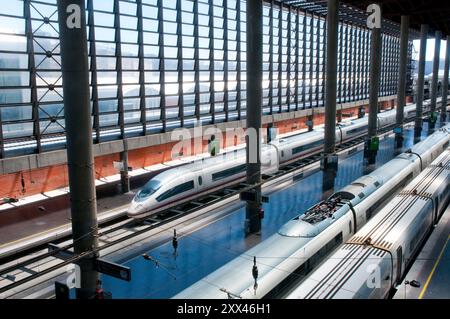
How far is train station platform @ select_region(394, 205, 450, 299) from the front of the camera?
1401cm

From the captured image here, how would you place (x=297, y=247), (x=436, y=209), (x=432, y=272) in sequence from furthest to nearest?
(x=436, y=209), (x=432, y=272), (x=297, y=247)

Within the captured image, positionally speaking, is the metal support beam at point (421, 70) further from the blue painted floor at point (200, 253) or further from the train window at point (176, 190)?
the train window at point (176, 190)

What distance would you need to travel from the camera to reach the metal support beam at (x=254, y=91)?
18.2m

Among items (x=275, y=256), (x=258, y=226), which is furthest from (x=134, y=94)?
(x=275, y=256)

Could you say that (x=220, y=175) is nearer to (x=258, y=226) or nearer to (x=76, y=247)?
(x=258, y=226)

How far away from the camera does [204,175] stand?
24.0 metres

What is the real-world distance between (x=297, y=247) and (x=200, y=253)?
5874 mm

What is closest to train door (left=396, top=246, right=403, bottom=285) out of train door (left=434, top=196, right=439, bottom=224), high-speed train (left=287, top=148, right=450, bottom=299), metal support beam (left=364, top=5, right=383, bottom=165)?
high-speed train (left=287, top=148, right=450, bottom=299)

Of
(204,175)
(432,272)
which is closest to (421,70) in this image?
(204,175)

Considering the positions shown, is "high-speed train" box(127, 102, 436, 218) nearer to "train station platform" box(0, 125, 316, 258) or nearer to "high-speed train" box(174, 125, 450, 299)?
"train station platform" box(0, 125, 316, 258)

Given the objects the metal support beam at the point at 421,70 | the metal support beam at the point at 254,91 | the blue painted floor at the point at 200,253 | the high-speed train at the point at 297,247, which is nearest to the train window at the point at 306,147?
the blue painted floor at the point at 200,253

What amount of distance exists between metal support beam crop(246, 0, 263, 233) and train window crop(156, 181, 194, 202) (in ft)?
13.2

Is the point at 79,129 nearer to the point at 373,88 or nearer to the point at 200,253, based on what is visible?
the point at 200,253
